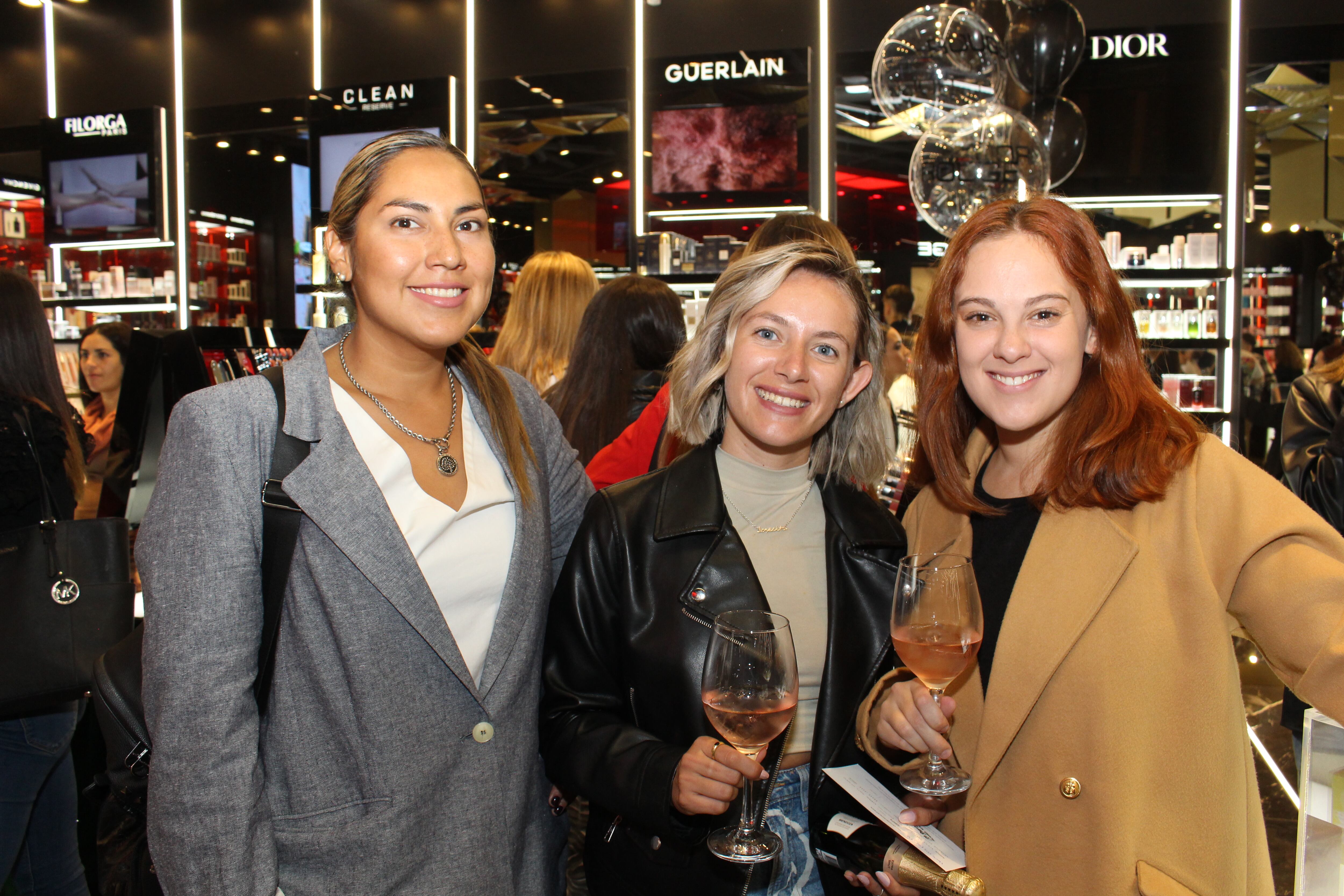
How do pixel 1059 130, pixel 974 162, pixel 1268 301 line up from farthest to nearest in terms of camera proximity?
1. pixel 1268 301
2. pixel 1059 130
3. pixel 974 162

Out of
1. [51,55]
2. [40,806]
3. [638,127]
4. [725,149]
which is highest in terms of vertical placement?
[51,55]

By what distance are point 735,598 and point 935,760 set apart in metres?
0.41

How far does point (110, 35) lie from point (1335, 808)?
34.1 feet

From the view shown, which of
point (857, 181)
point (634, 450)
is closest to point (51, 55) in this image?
point (857, 181)

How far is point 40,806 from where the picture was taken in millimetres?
2486

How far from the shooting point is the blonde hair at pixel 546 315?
3.70 metres

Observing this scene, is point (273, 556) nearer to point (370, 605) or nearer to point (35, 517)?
point (370, 605)

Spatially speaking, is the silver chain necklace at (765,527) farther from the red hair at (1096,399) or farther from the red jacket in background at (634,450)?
the red jacket in background at (634,450)

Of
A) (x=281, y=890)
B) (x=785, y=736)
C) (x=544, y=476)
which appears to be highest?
(x=544, y=476)

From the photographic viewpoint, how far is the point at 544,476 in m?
1.73

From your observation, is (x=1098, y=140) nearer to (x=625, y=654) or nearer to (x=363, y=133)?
(x=363, y=133)

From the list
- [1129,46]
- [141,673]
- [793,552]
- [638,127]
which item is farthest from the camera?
[638,127]

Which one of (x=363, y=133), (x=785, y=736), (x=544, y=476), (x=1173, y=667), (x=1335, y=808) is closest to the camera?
(x=1335, y=808)

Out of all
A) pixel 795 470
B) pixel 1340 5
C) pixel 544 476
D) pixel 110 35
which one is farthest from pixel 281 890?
pixel 110 35
